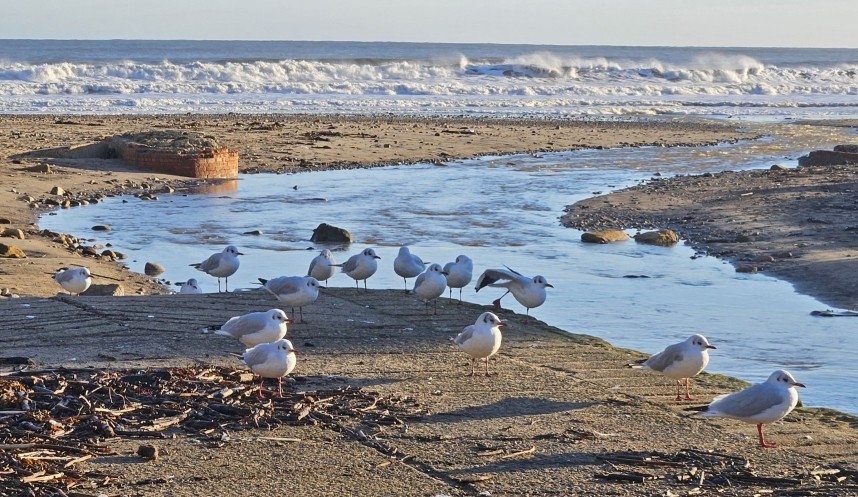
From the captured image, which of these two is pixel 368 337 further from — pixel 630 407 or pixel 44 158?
pixel 44 158

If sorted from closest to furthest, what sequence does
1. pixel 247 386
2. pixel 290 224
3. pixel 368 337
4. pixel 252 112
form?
pixel 247 386, pixel 368 337, pixel 290 224, pixel 252 112

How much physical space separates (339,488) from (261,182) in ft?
54.4

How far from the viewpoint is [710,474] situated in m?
6.10

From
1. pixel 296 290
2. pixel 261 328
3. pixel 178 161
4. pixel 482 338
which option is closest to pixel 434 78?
pixel 178 161

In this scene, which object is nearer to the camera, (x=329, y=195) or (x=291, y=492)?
(x=291, y=492)

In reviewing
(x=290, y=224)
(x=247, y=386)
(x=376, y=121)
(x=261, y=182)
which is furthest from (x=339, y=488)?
(x=376, y=121)

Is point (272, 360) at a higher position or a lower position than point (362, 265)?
higher

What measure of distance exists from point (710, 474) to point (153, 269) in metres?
8.30

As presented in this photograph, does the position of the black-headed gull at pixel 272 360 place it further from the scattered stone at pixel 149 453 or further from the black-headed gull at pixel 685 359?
the black-headed gull at pixel 685 359

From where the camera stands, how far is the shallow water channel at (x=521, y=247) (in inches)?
407

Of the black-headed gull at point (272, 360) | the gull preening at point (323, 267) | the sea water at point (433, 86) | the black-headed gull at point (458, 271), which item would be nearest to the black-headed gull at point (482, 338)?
the black-headed gull at point (272, 360)

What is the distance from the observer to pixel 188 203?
18922 mm

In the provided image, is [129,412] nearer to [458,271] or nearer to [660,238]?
[458,271]

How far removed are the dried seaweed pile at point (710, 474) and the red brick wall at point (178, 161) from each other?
54.7 ft
